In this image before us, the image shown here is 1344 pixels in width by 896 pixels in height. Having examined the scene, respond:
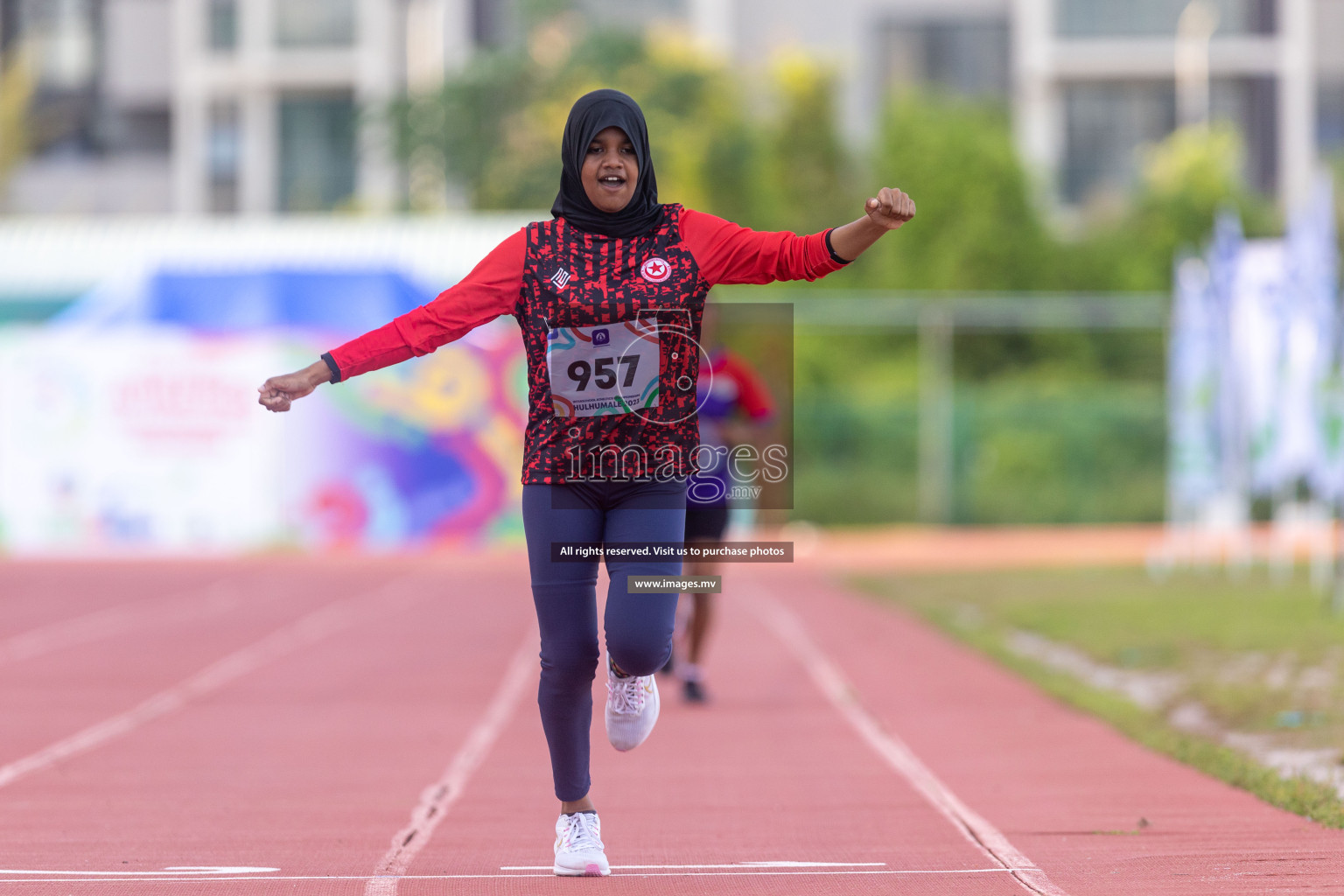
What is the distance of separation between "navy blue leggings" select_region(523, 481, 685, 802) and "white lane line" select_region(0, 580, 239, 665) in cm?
830

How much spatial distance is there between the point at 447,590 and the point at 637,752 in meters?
10.9

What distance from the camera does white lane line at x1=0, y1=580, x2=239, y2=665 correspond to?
12992 mm

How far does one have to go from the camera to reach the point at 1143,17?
4509 centimetres

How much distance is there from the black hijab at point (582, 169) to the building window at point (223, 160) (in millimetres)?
42279

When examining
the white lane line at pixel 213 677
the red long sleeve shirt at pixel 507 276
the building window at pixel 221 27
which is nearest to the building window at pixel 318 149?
the building window at pixel 221 27

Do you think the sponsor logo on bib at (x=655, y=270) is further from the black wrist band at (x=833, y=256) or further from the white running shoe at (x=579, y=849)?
the white running shoe at (x=579, y=849)

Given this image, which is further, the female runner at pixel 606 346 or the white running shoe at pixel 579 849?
the white running shoe at pixel 579 849

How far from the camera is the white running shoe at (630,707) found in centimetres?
500

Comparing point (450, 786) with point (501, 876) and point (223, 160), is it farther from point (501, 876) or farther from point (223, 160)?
point (223, 160)

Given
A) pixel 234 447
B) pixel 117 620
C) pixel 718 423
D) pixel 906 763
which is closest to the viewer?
pixel 906 763

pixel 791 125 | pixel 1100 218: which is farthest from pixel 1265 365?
pixel 791 125

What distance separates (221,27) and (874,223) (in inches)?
1657

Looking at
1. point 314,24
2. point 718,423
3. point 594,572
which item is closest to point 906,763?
point 718,423

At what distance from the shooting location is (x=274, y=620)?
15.2m
